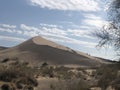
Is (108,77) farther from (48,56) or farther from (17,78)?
(48,56)

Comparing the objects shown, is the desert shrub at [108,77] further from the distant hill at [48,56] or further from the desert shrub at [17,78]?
the distant hill at [48,56]

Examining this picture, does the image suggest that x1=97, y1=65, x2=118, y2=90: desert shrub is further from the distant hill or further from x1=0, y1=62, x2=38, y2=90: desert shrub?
the distant hill

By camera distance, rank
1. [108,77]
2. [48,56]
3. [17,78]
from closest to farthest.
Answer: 1. [108,77]
2. [17,78]
3. [48,56]

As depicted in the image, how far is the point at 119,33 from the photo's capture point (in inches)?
945

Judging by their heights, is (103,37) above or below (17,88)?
above

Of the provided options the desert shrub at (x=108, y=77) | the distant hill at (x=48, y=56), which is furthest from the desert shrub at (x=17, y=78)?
the distant hill at (x=48, y=56)

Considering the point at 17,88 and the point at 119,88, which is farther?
the point at 17,88

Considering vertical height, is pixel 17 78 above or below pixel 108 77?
below

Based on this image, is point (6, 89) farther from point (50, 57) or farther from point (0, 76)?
point (50, 57)

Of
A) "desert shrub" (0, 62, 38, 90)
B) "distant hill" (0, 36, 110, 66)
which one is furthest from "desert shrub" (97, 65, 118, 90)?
"distant hill" (0, 36, 110, 66)

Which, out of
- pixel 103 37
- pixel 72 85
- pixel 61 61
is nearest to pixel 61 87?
pixel 72 85

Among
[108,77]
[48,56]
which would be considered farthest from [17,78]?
[48,56]

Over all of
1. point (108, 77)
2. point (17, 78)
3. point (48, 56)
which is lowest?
point (17, 78)

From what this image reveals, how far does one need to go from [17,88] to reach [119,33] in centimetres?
941
